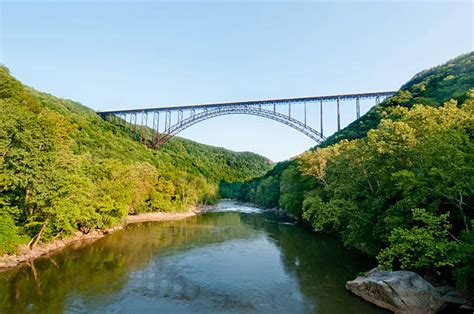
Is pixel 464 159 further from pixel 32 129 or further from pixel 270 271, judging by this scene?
pixel 32 129

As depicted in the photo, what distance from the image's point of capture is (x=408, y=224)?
35.9 feet

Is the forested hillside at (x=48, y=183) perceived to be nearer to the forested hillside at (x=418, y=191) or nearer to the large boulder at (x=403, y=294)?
the forested hillside at (x=418, y=191)

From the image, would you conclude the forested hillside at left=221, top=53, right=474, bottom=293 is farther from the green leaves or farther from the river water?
the river water

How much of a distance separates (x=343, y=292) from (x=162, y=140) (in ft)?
153

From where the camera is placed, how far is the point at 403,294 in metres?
9.70

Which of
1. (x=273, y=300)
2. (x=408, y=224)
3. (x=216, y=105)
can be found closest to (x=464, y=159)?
(x=408, y=224)

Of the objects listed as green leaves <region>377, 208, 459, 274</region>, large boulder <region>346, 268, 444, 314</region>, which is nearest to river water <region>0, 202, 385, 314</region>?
large boulder <region>346, 268, 444, 314</region>

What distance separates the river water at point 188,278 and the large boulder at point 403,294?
17.8 inches

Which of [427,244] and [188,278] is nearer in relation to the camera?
[427,244]

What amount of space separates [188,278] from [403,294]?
7.87 meters

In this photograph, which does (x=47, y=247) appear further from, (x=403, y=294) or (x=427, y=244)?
(x=427, y=244)

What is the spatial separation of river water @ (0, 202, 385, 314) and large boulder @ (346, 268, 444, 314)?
45 cm

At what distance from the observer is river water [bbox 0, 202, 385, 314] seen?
10.2 meters

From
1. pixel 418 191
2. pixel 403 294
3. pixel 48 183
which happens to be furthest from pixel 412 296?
pixel 48 183
